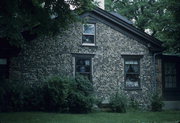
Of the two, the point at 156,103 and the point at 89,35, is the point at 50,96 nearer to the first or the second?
the point at 89,35

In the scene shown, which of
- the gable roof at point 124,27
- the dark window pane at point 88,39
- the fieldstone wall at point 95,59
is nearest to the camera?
the fieldstone wall at point 95,59

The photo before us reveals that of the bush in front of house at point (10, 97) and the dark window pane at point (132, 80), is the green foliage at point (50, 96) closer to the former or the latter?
the bush in front of house at point (10, 97)

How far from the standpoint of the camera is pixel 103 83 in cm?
2055

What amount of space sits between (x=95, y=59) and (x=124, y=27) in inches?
129

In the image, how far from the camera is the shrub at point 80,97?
686 inches

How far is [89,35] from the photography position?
816 inches

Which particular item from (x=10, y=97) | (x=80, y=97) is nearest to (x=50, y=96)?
(x=80, y=97)

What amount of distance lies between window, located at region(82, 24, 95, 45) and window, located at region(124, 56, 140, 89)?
291 centimetres

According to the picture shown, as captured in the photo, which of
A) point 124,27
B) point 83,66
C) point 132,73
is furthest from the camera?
point 132,73

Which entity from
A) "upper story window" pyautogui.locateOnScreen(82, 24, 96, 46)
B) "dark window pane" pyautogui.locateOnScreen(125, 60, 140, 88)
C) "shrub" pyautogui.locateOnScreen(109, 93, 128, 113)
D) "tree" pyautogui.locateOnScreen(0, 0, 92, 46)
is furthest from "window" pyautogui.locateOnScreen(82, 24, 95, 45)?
"tree" pyautogui.locateOnScreen(0, 0, 92, 46)

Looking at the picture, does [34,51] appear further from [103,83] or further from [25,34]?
[103,83]

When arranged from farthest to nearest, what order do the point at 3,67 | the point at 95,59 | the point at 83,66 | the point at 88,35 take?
the point at 88,35
the point at 95,59
the point at 83,66
the point at 3,67

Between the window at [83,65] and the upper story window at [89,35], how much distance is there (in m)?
1.10

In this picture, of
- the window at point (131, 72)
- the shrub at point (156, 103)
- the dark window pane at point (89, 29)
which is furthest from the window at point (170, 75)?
the dark window pane at point (89, 29)
